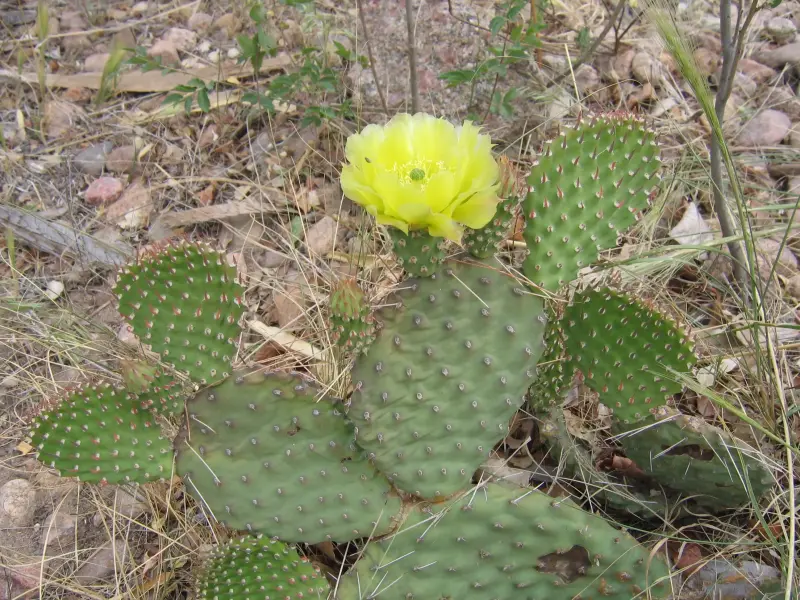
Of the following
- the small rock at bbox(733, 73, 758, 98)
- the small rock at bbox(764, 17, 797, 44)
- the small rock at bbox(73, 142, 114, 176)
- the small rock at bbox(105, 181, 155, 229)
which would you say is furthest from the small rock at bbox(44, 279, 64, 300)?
the small rock at bbox(764, 17, 797, 44)

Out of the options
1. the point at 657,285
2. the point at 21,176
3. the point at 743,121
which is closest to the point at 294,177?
the point at 21,176

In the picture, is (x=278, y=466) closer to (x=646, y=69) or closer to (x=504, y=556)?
(x=504, y=556)

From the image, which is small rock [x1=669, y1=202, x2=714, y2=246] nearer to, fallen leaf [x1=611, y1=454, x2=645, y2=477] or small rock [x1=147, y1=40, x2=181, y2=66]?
fallen leaf [x1=611, y1=454, x2=645, y2=477]

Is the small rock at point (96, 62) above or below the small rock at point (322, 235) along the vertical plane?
above

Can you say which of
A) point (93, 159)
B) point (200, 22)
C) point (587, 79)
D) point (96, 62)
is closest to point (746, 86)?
point (587, 79)

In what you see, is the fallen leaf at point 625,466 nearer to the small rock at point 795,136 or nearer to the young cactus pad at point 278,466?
the young cactus pad at point 278,466

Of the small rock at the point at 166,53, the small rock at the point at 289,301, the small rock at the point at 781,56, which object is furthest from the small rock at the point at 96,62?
the small rock at the point at 781,56

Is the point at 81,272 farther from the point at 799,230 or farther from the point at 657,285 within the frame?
the point at 799,230
